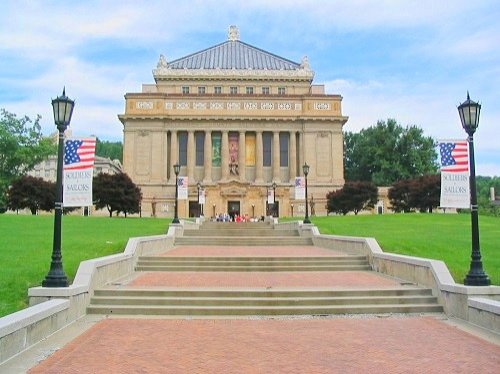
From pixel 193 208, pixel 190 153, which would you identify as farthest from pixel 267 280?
pixel 190 153

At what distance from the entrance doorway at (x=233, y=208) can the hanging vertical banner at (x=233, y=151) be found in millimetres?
7301

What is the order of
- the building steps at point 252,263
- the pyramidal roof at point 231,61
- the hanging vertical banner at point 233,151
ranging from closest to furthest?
1. the building steps at point 252,263
2. the hanging vertical banner at point 233,151
3. the pyramidal roof at point 231,61

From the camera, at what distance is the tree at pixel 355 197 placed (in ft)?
216

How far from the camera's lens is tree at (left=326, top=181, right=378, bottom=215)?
65688mm

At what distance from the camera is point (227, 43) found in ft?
310

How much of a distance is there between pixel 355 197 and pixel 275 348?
58.4 meters

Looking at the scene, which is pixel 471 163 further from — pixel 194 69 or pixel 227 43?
pixel 227 43

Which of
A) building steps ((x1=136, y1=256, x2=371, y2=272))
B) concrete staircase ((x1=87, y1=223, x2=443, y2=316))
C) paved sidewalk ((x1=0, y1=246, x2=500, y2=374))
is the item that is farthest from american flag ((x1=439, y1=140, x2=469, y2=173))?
building steps ((x1=136, y1=256, x2=371, y2=272))

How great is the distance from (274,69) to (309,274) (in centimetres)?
7283

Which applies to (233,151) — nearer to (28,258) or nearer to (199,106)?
(199,106)

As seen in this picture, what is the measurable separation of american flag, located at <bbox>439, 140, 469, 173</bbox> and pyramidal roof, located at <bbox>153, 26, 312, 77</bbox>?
7381 cm

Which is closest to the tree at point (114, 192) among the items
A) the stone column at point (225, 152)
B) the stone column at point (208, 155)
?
the stone column at point (208, 155)

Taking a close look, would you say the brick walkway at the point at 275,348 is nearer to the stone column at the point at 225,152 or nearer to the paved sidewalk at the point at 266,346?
the paved sidewalk at the point at 266,346

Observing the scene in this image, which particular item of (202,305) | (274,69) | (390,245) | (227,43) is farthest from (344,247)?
(227,43)
